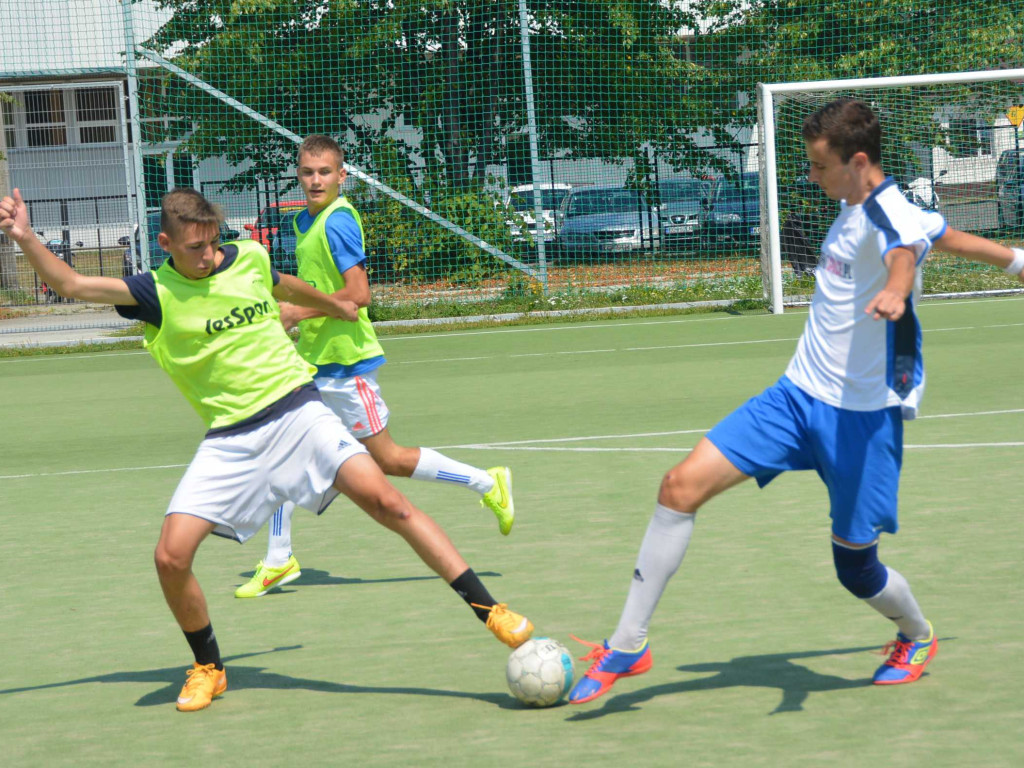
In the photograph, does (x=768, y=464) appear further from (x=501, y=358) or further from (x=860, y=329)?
(x=501, y=358)

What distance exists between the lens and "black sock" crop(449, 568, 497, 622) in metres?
4.34

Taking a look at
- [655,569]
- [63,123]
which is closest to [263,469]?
[655,569]

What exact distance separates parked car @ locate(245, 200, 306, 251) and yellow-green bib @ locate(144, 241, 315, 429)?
15053 millimetres

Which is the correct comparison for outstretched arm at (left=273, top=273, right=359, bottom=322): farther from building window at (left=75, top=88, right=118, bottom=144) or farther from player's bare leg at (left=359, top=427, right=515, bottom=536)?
building window at (left=75, top=88, right=118, bottom=144)

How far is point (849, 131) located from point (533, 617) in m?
2.25

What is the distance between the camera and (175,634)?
17.3ft

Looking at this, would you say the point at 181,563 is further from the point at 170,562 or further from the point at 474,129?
the point at 474,129

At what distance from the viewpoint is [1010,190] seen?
18734 mm

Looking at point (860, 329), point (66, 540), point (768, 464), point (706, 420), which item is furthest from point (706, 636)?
point (706, 420)

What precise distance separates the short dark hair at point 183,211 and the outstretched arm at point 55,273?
0.27 metres

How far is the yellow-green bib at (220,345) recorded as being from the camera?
4.53m

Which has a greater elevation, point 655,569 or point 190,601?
point 655,569

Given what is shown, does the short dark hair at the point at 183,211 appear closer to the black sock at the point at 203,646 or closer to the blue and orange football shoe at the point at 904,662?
the black sock at the point at 203,646

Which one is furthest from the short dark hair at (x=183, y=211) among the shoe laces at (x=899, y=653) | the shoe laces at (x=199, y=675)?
the shoe laces at (x=899, y=653)
